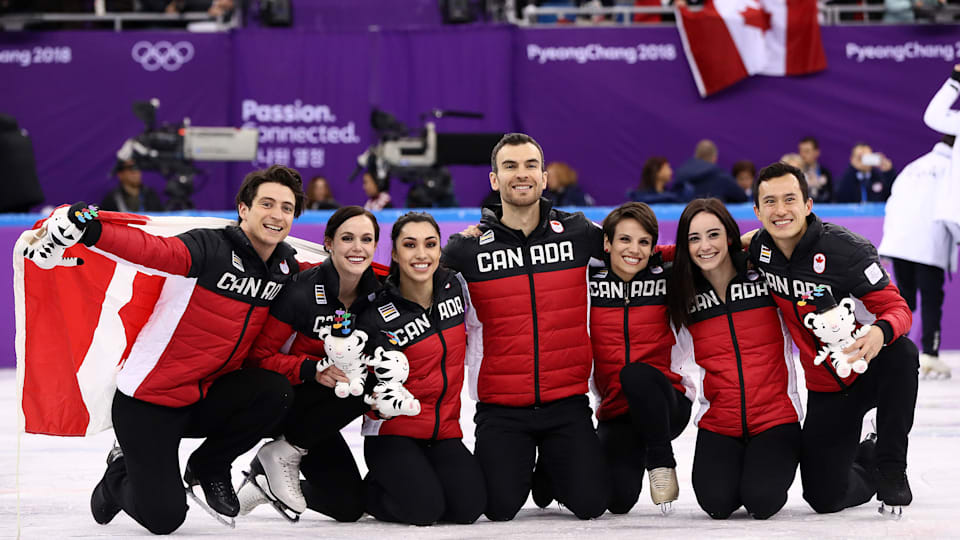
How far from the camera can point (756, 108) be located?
1050 centimetres

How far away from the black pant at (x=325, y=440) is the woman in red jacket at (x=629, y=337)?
80 centimetres

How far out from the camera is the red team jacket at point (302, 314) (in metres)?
3.50

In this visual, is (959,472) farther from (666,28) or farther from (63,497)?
(666,28)

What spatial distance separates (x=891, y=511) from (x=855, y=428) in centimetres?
32

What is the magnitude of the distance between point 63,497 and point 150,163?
504 centimetres

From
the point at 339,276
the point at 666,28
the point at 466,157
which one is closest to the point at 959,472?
the point at 339,276

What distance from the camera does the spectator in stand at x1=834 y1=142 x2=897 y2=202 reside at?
8.85 meters

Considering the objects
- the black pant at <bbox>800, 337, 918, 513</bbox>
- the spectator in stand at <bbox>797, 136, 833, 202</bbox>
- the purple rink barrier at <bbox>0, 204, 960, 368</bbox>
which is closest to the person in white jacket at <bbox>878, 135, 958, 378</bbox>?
the purple rink barrier at <bbox>0, 204, 960, 368</bbox>

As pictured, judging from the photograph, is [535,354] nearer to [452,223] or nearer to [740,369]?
[740,369]

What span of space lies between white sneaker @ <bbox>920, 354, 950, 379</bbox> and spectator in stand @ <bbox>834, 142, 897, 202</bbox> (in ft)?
9.37

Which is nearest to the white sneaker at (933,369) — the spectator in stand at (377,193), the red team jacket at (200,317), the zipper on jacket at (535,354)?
the zipper on jacket at (535,354)

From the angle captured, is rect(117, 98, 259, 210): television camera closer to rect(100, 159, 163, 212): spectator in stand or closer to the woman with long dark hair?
rect(100, 159, 163, 212): spectator in stand

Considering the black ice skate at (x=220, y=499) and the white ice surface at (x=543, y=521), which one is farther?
the black ice skate at (x=220, y=499)

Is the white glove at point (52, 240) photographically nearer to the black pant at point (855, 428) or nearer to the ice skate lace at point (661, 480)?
the ice skate lace at point (661, 480)
